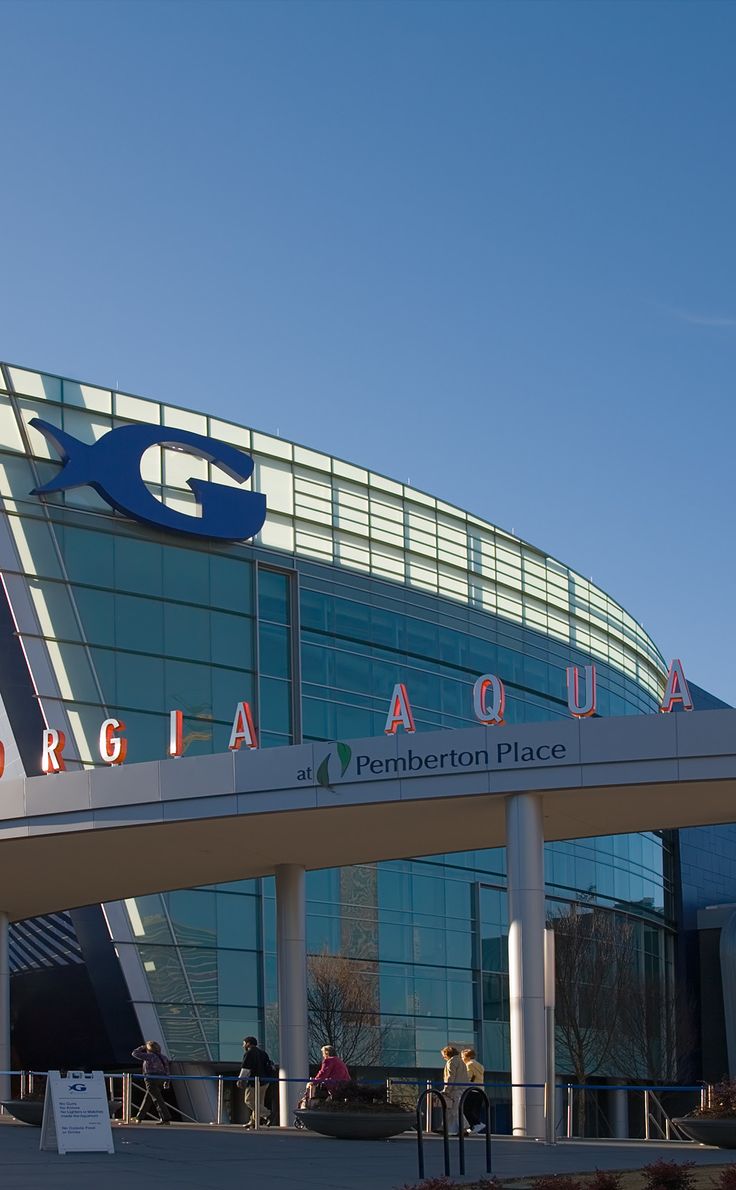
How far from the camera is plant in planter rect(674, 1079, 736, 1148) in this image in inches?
782

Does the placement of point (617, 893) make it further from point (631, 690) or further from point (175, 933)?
point (175, 933)

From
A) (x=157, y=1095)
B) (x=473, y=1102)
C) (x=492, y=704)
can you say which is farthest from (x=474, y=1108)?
(x=492, y=704)

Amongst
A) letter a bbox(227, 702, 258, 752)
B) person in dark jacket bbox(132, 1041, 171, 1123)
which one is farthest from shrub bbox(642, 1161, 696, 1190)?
letter a bbox(227, 702, 258, 752)

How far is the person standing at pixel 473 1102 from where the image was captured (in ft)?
69.8

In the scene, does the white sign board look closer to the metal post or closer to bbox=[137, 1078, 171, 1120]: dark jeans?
the metal post

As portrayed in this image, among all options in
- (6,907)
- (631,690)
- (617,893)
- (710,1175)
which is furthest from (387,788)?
(631,690)

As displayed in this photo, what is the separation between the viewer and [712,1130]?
2000cm

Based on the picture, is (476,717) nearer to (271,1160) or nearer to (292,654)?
(271,1160)

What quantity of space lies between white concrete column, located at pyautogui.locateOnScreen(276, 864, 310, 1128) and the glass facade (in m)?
12.0

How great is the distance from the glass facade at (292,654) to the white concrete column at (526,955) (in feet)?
65.6

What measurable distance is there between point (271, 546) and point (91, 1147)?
101 ft

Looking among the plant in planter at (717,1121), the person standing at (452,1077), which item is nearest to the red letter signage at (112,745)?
the person standing at (452,1077)

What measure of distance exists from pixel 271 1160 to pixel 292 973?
12.6 m

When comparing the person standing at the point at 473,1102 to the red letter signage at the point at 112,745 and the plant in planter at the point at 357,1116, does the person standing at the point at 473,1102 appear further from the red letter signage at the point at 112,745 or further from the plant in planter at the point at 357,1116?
the red letter signage at the point at 112,745
